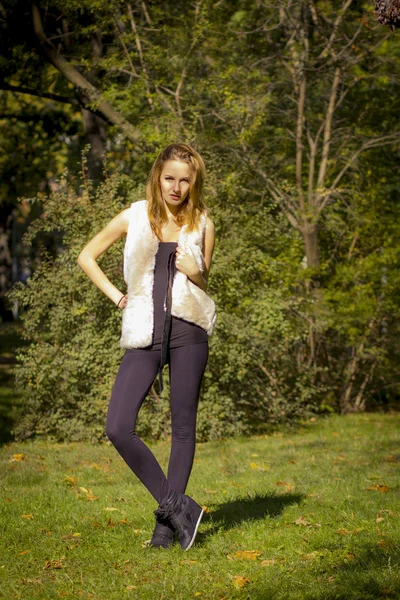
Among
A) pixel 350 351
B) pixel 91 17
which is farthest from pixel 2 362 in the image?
pixel 350 351

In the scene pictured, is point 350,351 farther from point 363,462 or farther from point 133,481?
point 133,481

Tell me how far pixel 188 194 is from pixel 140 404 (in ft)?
3.88

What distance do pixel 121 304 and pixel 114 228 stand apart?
0.44 metres

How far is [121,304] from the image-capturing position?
15.9 feet

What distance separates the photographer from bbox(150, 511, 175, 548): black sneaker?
485 centimetres

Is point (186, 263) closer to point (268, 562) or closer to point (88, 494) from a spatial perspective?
point (268, 562)

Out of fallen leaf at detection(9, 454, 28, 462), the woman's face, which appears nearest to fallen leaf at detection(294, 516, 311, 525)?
the woman's face

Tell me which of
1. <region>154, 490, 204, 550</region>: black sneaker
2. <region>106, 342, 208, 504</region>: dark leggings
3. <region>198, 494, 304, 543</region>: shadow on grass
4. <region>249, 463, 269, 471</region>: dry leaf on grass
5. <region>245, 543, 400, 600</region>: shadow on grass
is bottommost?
<region>249, 463, 269, 471</region>: dry leaf on grass

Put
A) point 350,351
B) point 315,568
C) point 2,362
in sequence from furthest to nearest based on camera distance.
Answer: point 2,362 → point 350,351 → point 315,568

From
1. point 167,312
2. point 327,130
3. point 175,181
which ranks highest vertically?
point 327,130

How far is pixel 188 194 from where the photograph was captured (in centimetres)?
488

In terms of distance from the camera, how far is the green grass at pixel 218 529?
4.20 metres

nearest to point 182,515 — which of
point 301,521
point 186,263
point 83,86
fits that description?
point 301,521

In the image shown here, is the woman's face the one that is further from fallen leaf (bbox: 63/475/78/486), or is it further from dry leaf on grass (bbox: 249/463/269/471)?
dry leaf on grass (bbox: 249/463/269/471)
